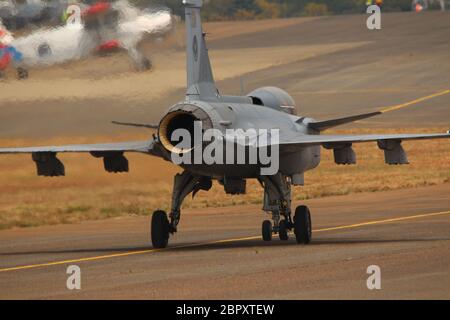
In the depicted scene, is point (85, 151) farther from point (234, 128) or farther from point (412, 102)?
point (412, 102)

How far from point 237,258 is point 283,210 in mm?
3199

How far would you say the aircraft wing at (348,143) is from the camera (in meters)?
24.7

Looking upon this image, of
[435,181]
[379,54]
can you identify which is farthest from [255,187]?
[379,54]

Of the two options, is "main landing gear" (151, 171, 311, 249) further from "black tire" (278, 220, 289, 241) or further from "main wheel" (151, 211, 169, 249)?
"black tire" (278, 220, 289, 241)

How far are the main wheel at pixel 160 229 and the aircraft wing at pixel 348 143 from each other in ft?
9.04

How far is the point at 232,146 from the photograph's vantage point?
24906 mm

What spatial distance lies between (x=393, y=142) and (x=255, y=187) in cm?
2143

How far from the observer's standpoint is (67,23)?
34.0 metres

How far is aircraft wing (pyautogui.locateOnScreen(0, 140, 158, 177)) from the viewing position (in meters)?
26.2

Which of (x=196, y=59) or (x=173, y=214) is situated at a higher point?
(x=196, y=59)
